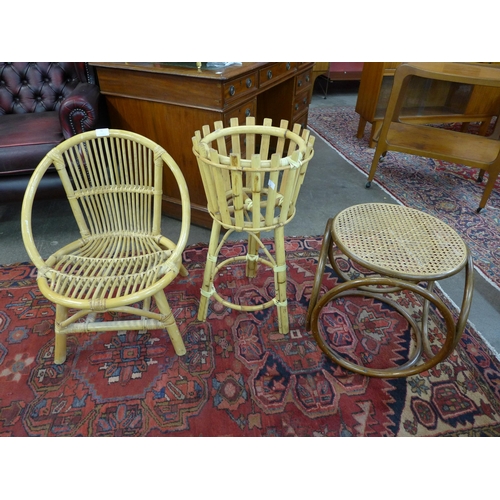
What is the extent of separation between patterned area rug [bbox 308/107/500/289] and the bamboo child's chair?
188 centimetres

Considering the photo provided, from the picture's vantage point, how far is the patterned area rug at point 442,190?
229 centimetres

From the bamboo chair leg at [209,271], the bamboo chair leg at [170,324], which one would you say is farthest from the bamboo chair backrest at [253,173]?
the bamboo chair leg at [170,324]

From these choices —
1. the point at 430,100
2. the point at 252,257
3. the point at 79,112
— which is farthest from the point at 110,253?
the point at 430,100

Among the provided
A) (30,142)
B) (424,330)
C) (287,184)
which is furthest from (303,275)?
(30,142)

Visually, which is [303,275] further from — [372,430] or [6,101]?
[6,101]

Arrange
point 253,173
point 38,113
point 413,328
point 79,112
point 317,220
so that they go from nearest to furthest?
point 253,173 < point 413,328 < point 79,112 < point 38,113 < point 317,220

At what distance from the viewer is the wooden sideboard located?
183 cm

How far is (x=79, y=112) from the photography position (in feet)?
6.25

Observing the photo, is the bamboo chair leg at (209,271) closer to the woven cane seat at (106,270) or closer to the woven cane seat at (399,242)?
the woven cane seat at (106,270)

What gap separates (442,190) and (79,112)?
9.18ft

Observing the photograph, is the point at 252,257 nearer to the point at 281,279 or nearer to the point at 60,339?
the point at 281,279


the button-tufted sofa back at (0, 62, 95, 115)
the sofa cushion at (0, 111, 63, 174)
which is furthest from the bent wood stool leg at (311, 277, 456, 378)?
the button-tufted sofa back at (0, 62, 95, 115)

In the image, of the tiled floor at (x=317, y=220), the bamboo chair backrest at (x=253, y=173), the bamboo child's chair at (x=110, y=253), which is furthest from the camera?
the tiled floor at (x=317, y=220)

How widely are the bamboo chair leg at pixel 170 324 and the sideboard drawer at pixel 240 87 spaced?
43.9 inches
